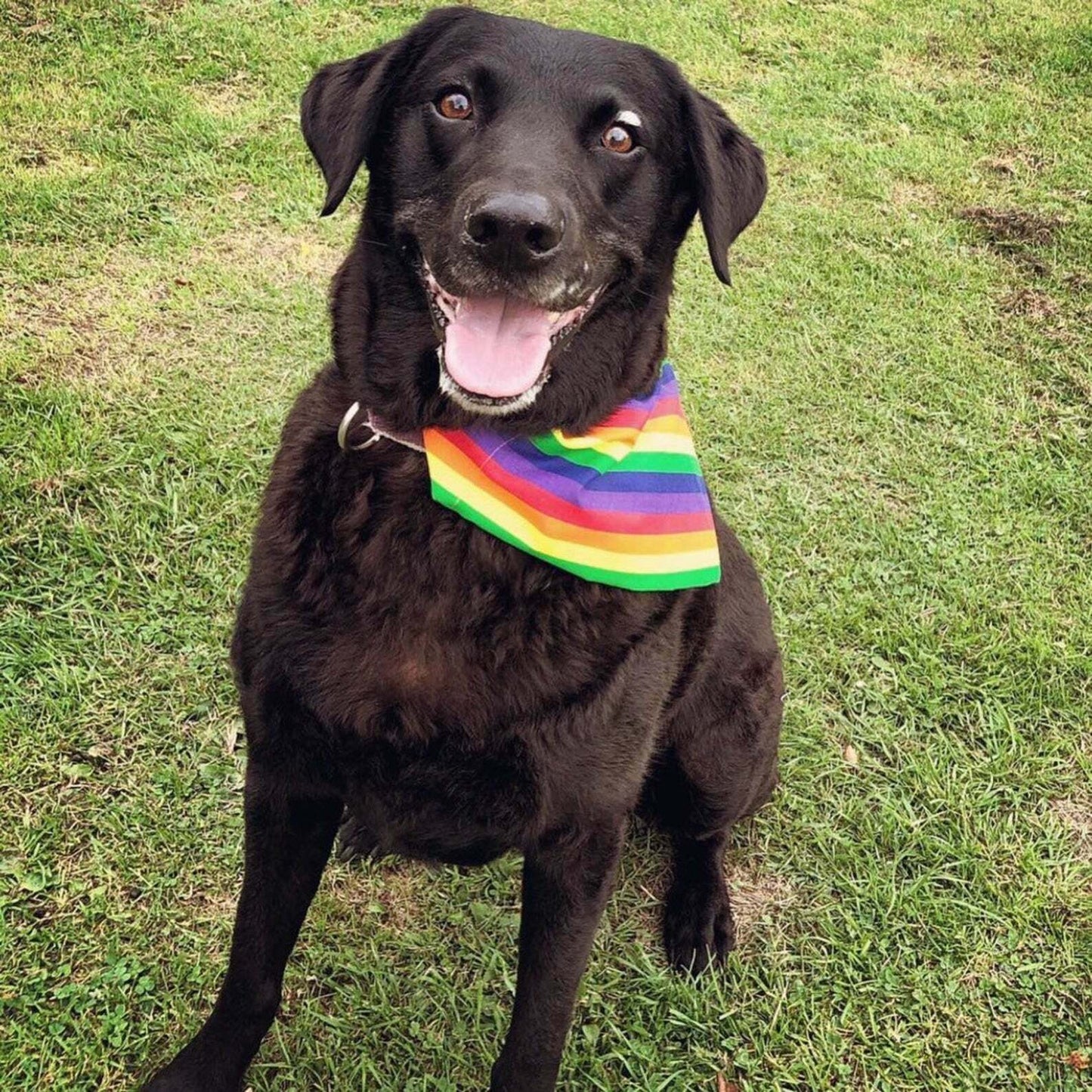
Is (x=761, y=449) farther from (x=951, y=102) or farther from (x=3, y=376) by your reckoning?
(x=951, y=102)

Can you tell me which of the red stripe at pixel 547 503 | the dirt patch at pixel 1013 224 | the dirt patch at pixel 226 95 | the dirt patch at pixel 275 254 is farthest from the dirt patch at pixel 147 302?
the dirt patch at pixel 1013 224

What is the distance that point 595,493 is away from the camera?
2.05 metres

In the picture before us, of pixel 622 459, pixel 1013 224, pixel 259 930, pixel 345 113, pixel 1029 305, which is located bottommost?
pixel 259 930

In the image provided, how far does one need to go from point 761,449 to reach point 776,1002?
2.19 m

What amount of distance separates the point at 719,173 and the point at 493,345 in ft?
2.17

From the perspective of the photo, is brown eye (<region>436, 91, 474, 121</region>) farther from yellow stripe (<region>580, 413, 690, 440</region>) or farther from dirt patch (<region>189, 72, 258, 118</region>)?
dirt patch (<region>189, 72, 258, 118</region>)

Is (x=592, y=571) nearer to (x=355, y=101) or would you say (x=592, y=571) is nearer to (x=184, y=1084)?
(x=355, y=101)

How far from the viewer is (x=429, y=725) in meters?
1.88

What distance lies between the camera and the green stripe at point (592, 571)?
1.94 m

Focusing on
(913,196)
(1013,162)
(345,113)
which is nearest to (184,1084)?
(345,113)

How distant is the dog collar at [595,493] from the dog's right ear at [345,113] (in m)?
0.50

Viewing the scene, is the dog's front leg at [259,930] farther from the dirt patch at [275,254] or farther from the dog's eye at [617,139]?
the dirt patch at [275,254]

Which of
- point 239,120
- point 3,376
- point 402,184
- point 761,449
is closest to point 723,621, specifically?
point 402,184

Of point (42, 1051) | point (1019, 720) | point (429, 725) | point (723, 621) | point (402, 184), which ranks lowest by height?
point (42, 1051)
